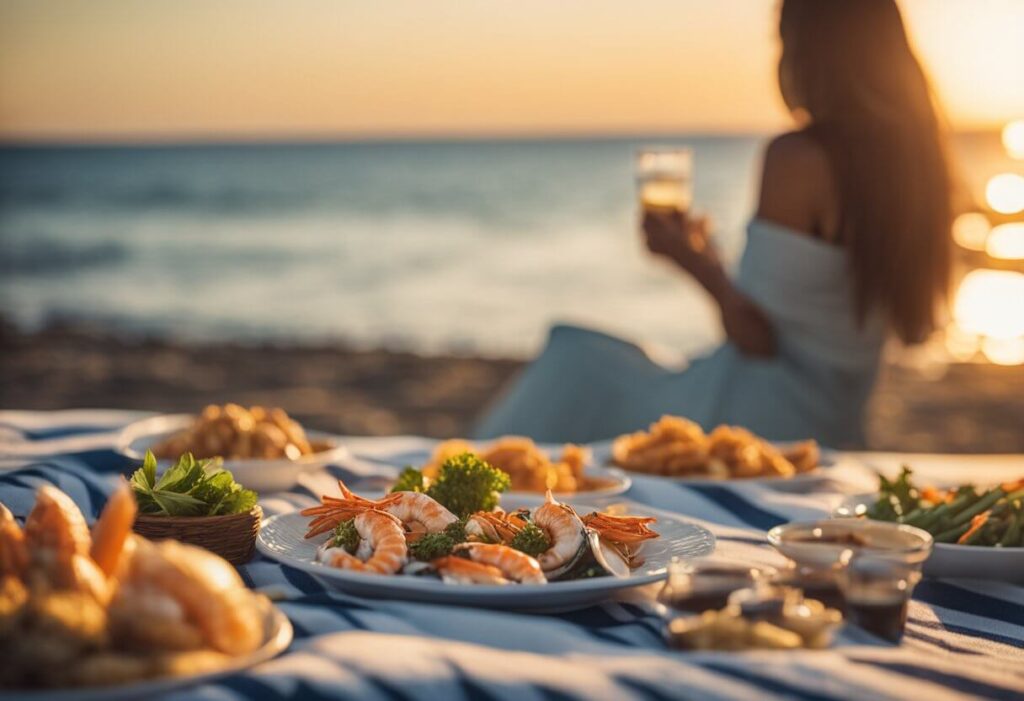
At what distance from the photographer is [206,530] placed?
2131 mm

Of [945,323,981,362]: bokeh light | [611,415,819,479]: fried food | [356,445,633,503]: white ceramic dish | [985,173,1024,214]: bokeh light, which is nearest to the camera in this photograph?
[356,445,633,503]: white ceramic dish

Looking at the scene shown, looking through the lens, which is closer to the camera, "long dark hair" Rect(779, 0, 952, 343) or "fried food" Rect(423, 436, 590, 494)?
"fried food" Rect(423, 436, 590, 494)

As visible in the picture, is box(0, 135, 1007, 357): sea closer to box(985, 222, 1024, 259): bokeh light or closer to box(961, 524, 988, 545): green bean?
box(961, 524, 988, 545): green bean

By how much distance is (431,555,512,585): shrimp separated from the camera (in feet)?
6.08

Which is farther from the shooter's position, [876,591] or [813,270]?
[813,270]

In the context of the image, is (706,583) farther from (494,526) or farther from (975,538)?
(975,538)

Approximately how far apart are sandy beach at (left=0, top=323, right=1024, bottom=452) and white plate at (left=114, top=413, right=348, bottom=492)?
21.7 feet

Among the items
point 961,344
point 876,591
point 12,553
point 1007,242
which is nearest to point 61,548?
point 12,553

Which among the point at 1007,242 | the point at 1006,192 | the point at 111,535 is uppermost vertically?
the point at 1006,192

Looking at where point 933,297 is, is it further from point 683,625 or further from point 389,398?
point 389,398

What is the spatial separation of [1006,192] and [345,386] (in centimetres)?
3110

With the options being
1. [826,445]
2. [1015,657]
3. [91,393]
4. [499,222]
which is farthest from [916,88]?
[499,222]

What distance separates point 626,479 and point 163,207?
39.5 m

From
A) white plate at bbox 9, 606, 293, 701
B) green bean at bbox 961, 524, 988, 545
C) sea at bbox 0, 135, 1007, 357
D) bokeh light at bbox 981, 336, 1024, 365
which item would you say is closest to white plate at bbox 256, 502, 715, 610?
white plate at bbox 9, 606, 293, 701
